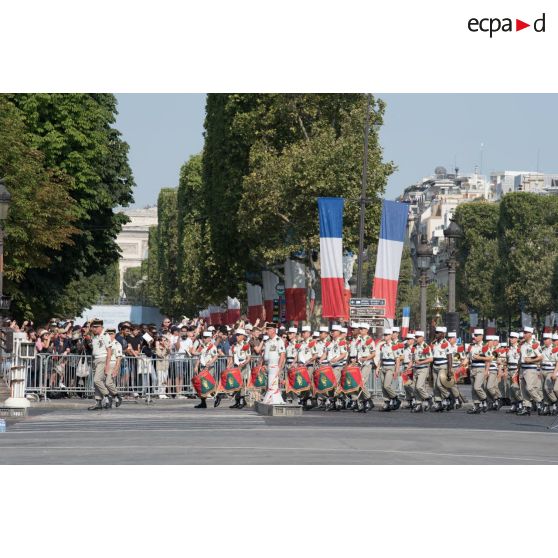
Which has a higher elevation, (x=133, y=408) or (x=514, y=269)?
(x=514, y=269)

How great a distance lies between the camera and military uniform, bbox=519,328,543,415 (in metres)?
32.0

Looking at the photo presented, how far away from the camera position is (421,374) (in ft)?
107

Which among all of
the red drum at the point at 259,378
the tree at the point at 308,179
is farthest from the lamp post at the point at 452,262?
the red drum at the point at 259,378

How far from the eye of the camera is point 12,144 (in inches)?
1758

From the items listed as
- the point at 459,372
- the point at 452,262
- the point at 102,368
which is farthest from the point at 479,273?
the point at 102,368

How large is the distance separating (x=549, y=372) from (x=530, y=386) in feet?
2.06

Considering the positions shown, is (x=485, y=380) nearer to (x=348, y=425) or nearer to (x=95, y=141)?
(x=348, y=425)

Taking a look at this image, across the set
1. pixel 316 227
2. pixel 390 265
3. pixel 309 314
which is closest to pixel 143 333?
pixel 390 265

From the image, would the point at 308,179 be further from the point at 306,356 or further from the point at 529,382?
the point at 529,382

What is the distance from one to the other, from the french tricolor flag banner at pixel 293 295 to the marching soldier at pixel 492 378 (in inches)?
874

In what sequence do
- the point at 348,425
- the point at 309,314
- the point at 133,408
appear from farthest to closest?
1. the point at 309,314
2. the point at 133,408
3. the point at 348,425

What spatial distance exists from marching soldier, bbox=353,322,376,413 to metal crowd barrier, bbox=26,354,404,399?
1.45 meters

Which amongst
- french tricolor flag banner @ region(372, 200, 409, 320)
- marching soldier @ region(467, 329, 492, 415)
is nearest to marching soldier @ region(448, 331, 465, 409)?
marching soldier @ region(467, 329, 492, 415)

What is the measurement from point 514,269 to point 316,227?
4350cm
